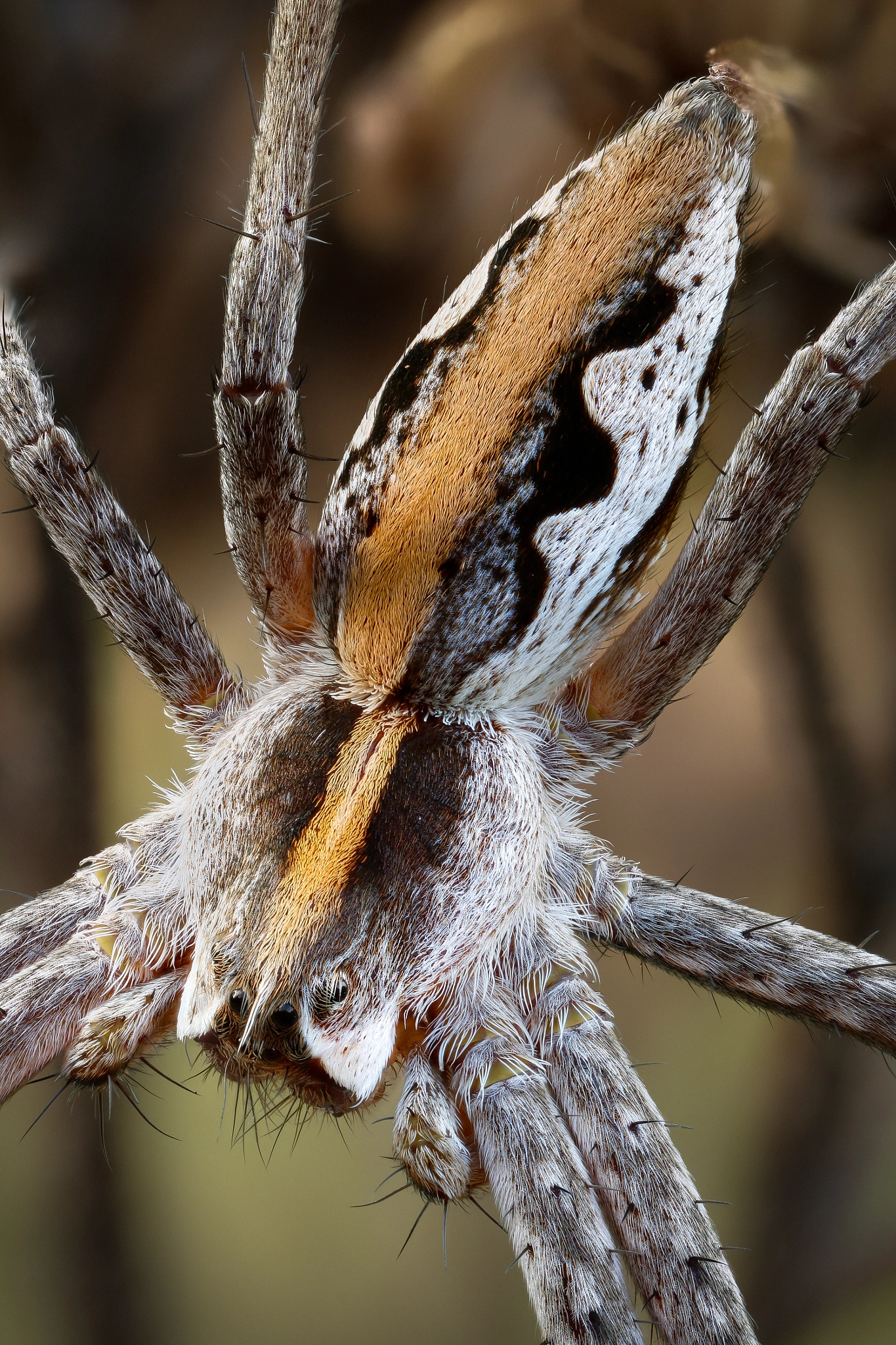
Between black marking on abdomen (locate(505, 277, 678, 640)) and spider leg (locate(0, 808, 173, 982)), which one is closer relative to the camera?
black marking on abdomen (locate(505, 277, 678, 640))

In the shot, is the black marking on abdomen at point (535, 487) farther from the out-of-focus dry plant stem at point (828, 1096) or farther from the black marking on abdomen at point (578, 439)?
the out-of-focus dry plant stem at point (828, 1096)

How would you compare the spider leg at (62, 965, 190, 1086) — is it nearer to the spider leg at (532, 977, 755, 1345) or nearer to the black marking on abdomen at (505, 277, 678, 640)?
the spider leg at (532, 977, 755, 1345)

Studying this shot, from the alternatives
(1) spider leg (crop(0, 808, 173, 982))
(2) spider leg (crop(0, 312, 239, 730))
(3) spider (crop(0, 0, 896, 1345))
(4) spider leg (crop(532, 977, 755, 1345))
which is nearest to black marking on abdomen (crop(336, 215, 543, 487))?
(3) spider (crop(0, 0, 896, 1345))

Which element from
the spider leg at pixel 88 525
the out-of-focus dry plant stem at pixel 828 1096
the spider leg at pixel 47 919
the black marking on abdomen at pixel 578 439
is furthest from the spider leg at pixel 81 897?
the out-of-focus dry plant stem at pixel 828 1096

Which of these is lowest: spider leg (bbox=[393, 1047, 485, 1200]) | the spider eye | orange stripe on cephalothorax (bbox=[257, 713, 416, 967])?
spider leg (bbox=[393, 1047, 485, 1200])

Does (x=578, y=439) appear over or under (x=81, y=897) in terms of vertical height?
over

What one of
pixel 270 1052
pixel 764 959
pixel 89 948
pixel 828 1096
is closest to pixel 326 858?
pixel 270 1052

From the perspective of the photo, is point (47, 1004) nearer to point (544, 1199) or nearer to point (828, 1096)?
point (544, 1199)
